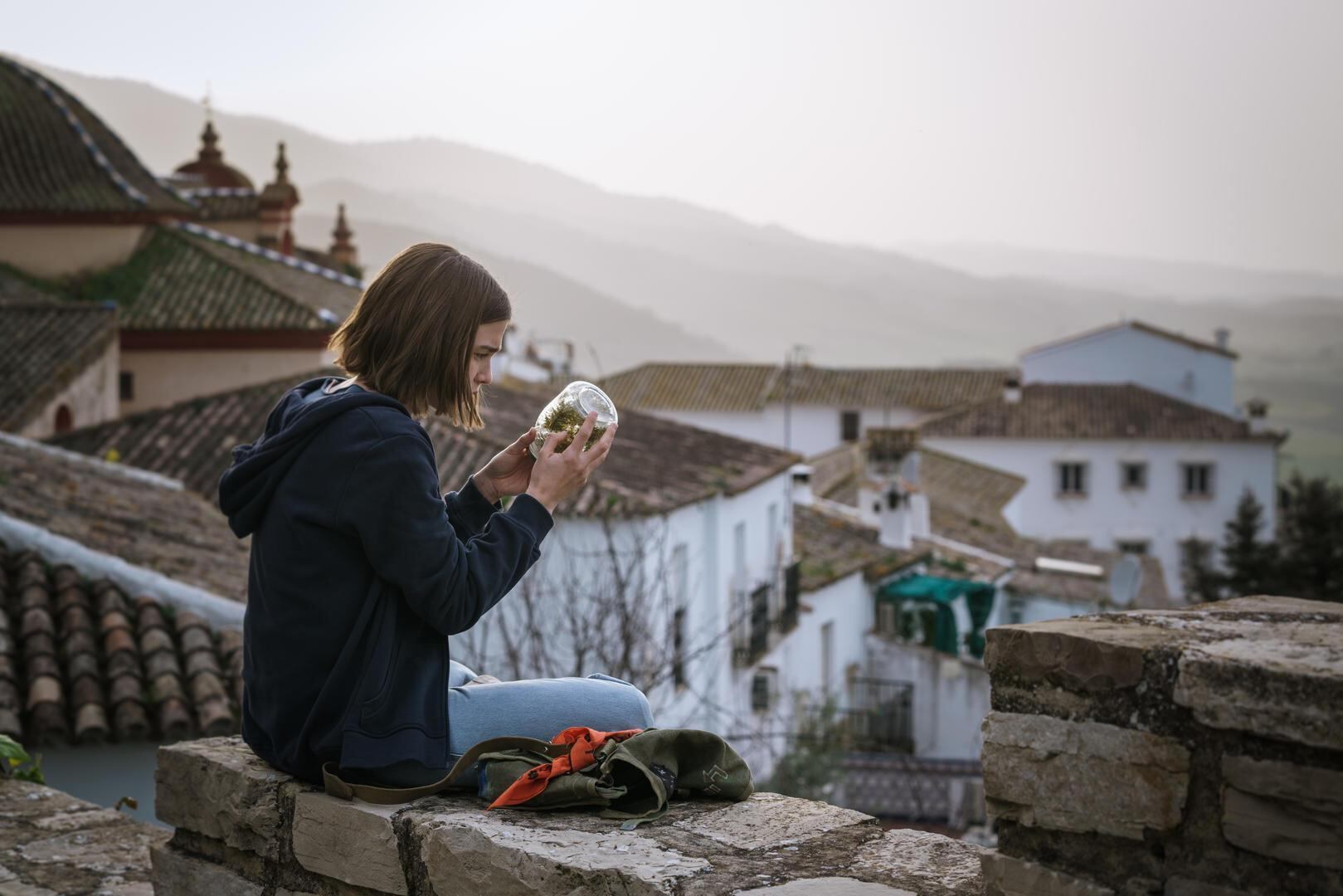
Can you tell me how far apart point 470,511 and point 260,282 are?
20.3 meters

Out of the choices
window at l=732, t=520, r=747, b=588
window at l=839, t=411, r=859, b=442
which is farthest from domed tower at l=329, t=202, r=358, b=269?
window at l=732, t=520, r=747, b=588

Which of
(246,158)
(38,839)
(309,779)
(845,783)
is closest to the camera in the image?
(309,779)

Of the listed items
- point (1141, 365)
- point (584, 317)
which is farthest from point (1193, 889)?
point (584, 317)

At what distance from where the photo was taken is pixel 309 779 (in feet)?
8.79

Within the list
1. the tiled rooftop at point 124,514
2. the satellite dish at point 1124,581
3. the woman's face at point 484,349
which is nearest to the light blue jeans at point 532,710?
the woman's face at point 484,349

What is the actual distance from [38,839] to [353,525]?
1822 mm

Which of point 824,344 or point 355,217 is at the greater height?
point 355,217

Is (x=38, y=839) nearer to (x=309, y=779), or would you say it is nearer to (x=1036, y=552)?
(x=309, y=779)

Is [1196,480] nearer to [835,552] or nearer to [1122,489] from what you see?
[1122,489]

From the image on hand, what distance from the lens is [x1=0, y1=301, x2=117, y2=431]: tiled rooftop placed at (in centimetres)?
1529

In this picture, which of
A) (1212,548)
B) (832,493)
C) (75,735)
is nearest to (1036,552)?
(832,493)

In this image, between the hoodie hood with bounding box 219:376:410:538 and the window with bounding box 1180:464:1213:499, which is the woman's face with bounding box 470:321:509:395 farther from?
the window with bounding box 1180:464:1213:499

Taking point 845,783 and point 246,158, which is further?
point 246,158

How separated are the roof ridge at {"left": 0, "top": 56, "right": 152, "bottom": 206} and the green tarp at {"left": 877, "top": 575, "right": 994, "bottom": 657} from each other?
13577mm
